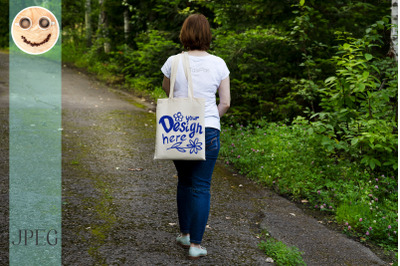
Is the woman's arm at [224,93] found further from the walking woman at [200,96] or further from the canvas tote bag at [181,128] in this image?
→ the canvas tote bag at [181,128]

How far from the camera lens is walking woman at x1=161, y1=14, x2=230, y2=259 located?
12.2 ft

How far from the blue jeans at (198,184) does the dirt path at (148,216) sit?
35 centimetres

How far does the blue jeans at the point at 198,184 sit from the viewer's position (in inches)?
149

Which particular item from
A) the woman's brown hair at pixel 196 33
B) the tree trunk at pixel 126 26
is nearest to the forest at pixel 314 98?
the woman's brown hair at pixel 196 33

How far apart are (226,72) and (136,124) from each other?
606cm

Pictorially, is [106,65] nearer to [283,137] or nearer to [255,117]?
[255,117]

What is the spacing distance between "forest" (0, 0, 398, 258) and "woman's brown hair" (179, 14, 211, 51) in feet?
9.45

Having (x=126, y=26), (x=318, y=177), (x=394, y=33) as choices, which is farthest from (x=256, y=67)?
(x=126, y=26)

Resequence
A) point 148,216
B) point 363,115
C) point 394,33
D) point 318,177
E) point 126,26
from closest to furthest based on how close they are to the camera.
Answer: point 148,216 < point 318,177 < point 363,115 < point 394,33 < point 126,26

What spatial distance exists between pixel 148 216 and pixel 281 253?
1522mm

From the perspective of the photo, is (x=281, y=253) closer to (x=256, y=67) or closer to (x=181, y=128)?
(x=181, y=128)

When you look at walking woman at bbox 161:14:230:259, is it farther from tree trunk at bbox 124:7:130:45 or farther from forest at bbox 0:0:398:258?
tree trunk at bbox 124:7:130:45

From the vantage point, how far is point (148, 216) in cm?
495

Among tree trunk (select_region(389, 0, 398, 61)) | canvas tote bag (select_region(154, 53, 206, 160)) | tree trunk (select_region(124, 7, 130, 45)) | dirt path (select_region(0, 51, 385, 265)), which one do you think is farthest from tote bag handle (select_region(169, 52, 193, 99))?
tree trunk (select_region(124, 7, 130, 45))
